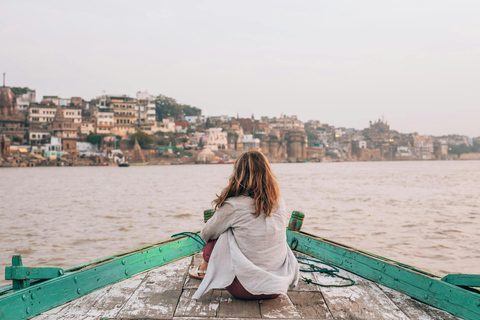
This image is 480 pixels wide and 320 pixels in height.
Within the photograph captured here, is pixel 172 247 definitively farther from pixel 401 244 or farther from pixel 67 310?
pixel 401 244

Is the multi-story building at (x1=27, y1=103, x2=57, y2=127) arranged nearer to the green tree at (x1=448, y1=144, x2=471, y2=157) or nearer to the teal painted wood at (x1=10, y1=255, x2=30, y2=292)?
the teal painted wood at (x1=10, y1=255, x2=30, y2=292)

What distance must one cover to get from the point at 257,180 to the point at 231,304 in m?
0.87

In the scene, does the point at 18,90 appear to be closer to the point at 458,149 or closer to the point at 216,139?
the point at 216,139

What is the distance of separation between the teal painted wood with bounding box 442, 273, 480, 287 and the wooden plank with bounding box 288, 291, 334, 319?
817mm

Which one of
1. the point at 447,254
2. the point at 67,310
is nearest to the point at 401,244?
the point at 447,254

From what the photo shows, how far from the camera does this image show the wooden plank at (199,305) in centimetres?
285

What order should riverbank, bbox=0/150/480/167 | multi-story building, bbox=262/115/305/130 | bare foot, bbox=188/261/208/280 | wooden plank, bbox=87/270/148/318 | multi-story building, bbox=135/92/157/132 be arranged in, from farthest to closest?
1. multi-story building, bbox=262/115/305/130
2. multi-story building, bbox=135/92/157/132
3. riverbank, bbox=0/150/480/167
4. bare foot, bbox=188/261/208/280
5. wooden plank, bbox=87/270/148/318

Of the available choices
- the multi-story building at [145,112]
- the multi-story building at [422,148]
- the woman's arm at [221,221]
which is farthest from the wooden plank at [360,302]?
the multi-story building at [422,148]

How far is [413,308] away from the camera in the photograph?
2992mm

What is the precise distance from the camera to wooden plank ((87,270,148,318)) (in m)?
2.90

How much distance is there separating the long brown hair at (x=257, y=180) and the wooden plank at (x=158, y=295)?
0.85m

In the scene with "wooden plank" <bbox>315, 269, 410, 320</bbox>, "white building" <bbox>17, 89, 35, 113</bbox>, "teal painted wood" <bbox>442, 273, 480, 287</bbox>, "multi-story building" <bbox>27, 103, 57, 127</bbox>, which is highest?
"white building" <bbox>17, 89, 35, 113</bbox>

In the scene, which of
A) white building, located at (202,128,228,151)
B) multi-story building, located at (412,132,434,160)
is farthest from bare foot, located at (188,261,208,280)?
multi-story building, located at (412,132,434,160)

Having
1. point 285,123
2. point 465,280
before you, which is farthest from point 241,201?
point 285,123
